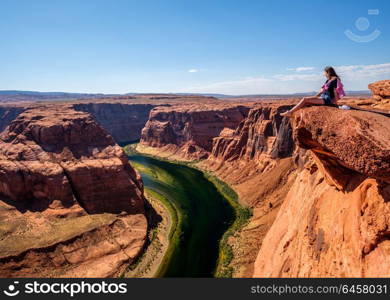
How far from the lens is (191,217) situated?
5281 centimetres

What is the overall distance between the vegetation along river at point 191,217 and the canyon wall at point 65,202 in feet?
20.0

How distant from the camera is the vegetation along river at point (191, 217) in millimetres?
38625

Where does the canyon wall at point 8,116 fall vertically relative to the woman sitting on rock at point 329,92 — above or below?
below

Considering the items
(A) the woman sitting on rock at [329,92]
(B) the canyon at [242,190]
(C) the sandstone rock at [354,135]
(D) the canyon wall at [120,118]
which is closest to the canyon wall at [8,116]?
(D) the canyon wall at [120,118]

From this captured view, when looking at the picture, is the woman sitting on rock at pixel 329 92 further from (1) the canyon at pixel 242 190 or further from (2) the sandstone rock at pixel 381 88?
(2) the sandstone rock at pixel 381 88

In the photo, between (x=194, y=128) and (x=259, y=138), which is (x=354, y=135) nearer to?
(x=259, y=138)

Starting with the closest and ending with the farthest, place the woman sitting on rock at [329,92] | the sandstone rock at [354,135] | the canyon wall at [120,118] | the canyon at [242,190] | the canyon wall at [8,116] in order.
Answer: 1. the sandstone rock at [354,135]
2. the canyon at [242,190]
3. the woman sitting on rock at [329,92]
4. the canyon wall at [8,116]
5. the canyon wall at [120,118]

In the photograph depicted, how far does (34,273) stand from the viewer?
3425 centimetres

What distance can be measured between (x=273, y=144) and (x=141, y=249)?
127 feet

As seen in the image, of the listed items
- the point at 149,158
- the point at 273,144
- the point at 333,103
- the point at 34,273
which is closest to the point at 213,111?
the point at 149,158

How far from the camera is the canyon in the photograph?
538 inches

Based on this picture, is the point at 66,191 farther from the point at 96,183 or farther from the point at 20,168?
the point at 20,168

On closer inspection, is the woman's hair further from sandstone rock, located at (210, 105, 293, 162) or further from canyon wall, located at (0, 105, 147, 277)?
sandstone rock, located at (210, 105, 293, 162)

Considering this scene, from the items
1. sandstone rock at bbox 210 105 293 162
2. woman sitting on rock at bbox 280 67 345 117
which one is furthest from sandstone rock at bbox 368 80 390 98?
sandstone rock at bbox 210 105 293 162
